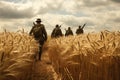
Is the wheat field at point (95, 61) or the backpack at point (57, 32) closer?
the wheat field at point (95, 61)

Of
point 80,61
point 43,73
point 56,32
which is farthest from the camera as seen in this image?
point 56,32

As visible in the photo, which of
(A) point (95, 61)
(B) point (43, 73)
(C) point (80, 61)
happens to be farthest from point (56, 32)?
(A) point (95, 61)

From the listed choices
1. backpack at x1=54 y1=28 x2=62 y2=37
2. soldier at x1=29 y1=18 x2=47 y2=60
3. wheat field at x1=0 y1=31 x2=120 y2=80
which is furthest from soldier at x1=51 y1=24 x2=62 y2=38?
wheat field at x1=0 y1=31 x2=120 y2=80

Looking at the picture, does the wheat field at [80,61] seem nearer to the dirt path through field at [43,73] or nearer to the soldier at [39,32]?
the dirt path through field at [43,73]

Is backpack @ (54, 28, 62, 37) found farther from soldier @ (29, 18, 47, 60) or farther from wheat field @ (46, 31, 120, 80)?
wheat field @ (46, 31, 120, 80)

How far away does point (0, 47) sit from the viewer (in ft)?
17.7

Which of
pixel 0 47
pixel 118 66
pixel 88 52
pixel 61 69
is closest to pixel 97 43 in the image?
pixel 88 52

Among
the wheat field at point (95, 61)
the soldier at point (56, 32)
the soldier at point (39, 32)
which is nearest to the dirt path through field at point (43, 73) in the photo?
the wheat field at point (95, 61)

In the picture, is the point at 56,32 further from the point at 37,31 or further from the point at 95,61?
the point at 95,61

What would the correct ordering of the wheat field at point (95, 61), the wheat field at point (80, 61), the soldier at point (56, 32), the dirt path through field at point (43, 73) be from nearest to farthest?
the wheat field at point (80, 61)
the wheat field at point (95, 61)
the dirt path through field at point (43, 73)
the soldier at point (56, 32)

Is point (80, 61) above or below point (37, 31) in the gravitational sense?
below

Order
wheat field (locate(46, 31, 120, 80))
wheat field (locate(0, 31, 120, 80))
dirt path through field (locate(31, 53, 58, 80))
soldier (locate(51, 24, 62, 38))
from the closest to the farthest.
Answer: wheat field (locate(0, 31, 120, 80)) < wheat field (locate(46, 31, 120, 80)) < dirt path through field (locate(31, 53, 58, 80)) < soldier (locate(51, 24, 62, 38))

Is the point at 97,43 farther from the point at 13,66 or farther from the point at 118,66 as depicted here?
the point at 13,66

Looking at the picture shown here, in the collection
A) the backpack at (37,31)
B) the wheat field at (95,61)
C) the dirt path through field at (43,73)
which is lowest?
the dirt path through field at (43,73)
